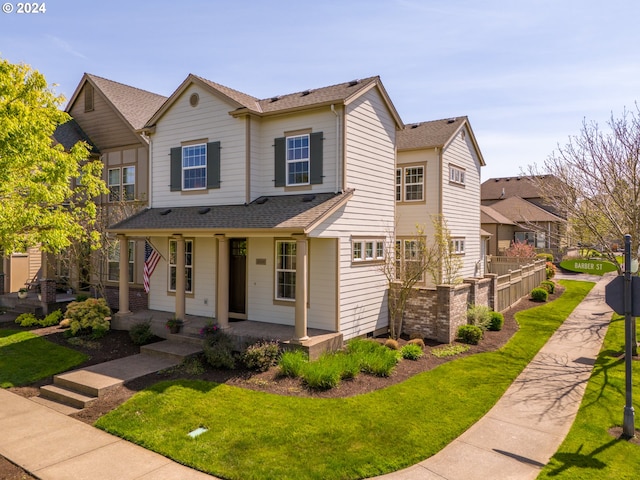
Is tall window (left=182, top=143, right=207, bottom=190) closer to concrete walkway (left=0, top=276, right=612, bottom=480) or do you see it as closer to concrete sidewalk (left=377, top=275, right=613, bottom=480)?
concrete walkway (left=0, top=276, right=612, bottom=480)

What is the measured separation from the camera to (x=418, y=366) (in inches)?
470

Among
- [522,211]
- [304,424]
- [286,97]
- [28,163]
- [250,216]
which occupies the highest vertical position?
[286,97]

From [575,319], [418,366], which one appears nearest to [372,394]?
[418,366]

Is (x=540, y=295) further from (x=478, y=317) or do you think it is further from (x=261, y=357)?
(x=261, y=357)

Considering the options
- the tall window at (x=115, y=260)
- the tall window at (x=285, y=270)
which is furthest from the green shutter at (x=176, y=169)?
the tall window at (x=285, y=270)

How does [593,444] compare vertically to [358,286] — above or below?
below

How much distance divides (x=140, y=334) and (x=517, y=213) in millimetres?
40754

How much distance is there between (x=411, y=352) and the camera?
12547mm

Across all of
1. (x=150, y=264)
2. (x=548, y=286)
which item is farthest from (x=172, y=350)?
(x=548, y=286)

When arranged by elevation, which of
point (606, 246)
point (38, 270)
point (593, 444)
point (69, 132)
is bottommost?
point (593, 444)

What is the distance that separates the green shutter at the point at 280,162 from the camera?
14.4 meters

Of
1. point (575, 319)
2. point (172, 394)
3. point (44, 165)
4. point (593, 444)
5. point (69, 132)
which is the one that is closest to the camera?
point (593, 444)

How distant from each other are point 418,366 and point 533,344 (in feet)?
17.1

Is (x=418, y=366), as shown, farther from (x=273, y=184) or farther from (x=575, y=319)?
(x=575, y=319)
